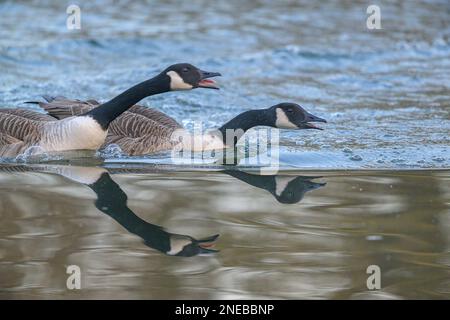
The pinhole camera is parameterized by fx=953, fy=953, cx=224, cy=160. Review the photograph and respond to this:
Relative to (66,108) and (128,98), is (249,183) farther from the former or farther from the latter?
(66,108)

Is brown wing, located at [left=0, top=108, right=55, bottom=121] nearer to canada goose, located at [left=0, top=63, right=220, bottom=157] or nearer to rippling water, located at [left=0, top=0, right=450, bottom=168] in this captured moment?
canada goose, located at [left=0, top=63, right=220, bottom=157]

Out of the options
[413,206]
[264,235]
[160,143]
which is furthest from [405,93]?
[264,235]

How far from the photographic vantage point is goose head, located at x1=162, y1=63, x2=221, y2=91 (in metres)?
9.36

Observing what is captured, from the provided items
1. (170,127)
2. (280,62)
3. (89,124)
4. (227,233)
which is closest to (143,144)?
(170,127)

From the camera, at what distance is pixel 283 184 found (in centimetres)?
810

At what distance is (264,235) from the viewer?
6.43 meters

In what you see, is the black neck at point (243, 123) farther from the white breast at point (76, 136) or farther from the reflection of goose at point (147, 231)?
the reflection of goose at point (147, 231)

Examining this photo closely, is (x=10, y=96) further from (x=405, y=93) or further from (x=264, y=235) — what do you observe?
(x=264, y=235)

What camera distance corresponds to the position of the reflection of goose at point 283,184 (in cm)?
761

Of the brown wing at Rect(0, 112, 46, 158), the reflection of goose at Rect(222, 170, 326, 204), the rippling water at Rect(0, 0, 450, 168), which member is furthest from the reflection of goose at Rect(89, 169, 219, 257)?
the rippling water at Rect(0, 0, 450, 168)

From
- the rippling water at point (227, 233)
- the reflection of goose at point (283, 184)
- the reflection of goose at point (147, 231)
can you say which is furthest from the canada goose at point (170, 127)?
the reflection of goose at point (147, 231)

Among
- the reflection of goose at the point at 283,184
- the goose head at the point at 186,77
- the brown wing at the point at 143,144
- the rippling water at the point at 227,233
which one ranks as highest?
the goose head at the point at 186,77

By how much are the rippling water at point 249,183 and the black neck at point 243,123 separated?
441 millimetres

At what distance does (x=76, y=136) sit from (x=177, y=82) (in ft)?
3.81
